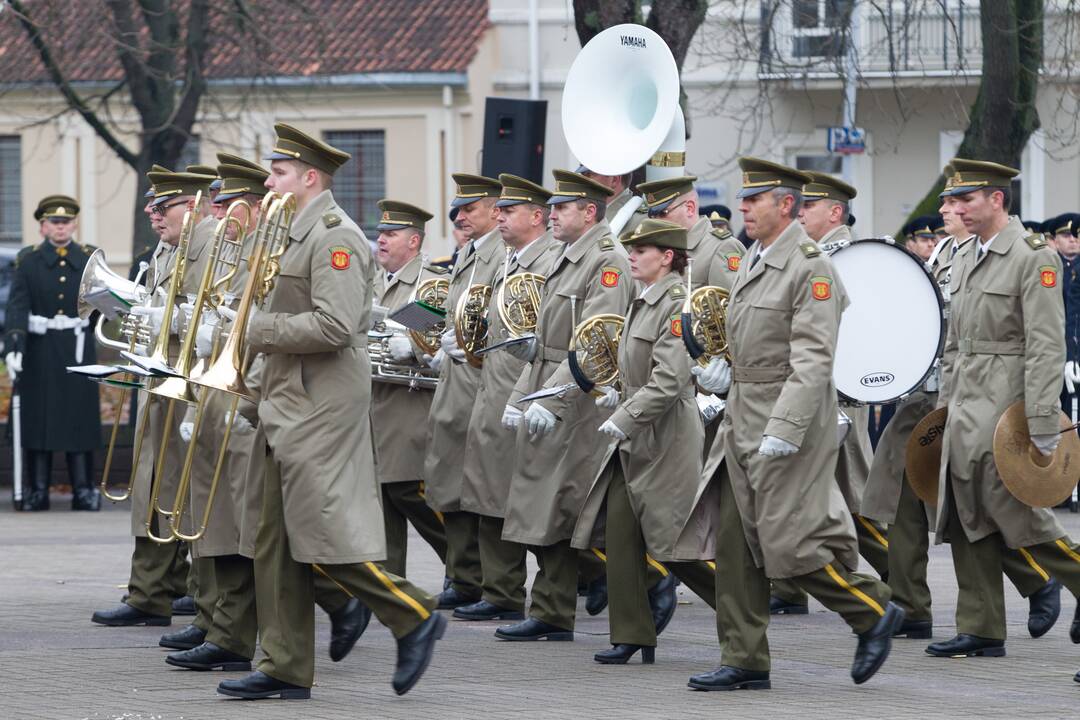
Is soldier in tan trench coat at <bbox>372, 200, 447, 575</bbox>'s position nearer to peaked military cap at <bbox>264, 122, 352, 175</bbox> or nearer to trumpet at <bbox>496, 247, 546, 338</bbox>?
trumpet at <bbox>496, 247, 546, 338</bbox>

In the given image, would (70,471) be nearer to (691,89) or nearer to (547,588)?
(547,588)

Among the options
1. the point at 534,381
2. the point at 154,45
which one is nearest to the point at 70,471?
the point at 154,45

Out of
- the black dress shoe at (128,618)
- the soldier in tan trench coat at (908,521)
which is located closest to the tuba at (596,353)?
the soldier in tan trench coat at (908,521)

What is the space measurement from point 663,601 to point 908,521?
1.19 meters

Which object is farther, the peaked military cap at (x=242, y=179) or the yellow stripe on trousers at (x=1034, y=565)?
the yellow stripe on trousers at (x=1034, y=565)

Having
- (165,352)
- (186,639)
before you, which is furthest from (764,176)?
(186,639)

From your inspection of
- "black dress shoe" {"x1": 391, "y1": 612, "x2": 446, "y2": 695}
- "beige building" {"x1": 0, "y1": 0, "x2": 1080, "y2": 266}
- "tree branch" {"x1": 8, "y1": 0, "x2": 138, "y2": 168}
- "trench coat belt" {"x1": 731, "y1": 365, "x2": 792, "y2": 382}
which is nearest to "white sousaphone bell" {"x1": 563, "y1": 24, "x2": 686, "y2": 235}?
"trench coat belt" {"x1": 731, "y1": 365, "x2": 792, "y2": 382}

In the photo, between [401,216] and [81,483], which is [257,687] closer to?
[401,216]

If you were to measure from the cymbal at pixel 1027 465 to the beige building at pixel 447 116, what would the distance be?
59.5ft

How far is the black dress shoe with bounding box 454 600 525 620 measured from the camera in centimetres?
1012

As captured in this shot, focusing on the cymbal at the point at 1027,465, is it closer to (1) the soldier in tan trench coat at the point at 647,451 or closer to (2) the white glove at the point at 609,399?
(1) the soldier in tan trench coat at the point at 647,451

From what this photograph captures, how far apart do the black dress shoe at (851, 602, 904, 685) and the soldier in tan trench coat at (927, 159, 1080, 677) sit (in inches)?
46.0

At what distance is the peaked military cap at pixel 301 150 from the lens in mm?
7836

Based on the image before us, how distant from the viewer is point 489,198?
1086cm
